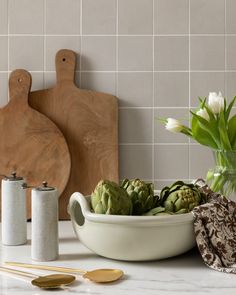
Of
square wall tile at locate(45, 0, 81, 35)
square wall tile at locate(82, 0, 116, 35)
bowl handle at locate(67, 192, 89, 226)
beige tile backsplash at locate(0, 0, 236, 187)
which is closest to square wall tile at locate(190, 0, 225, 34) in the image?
beige tile backsplash at locate(0, 0, 236, 187)

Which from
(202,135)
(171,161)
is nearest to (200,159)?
(171,161)

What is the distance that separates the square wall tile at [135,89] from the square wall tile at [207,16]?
212 mm

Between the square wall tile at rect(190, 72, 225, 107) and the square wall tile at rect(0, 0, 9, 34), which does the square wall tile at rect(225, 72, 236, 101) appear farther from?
the square wall tile at rect(0, 0, 9, 34)

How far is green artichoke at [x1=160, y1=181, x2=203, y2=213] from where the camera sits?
4.41 feet

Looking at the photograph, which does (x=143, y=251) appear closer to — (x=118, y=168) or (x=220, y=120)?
(x=220, y=120)

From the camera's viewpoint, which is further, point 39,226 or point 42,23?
point 42,23

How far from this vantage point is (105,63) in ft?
6.02

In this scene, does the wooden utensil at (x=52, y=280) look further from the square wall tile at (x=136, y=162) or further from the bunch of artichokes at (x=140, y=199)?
the square wall tile at (x=136, y=162)

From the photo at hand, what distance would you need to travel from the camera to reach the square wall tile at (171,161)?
1.86m

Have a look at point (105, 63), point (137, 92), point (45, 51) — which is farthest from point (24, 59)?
point (137, 92)

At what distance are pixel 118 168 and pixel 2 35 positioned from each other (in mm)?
553

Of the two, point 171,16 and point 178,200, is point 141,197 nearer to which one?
point 178,200

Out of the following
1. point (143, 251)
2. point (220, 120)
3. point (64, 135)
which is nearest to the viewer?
point (143, 251)

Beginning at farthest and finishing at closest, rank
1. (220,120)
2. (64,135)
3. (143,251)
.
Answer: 1. (64,135)
2. (220,120)
3. (143,251)
